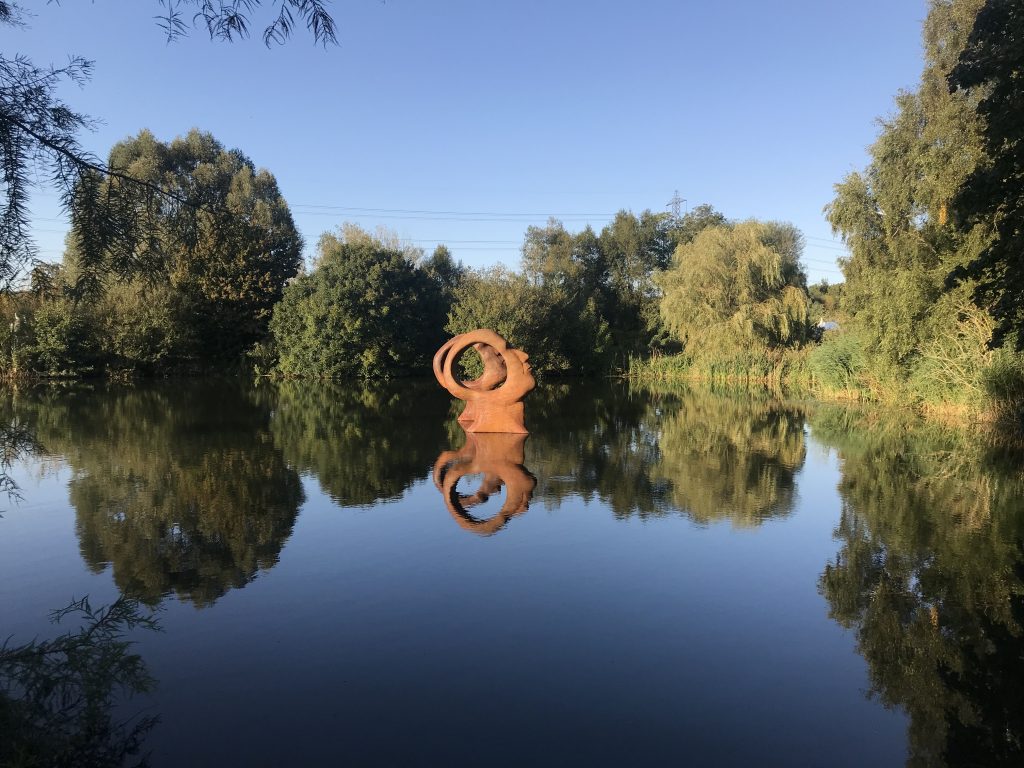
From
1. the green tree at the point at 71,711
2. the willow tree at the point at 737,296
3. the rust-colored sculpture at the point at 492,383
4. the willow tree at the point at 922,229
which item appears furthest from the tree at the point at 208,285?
the willow tree at the point at 737,296

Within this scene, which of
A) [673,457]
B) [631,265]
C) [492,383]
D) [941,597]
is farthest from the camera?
[631,265]

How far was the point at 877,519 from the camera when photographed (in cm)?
840

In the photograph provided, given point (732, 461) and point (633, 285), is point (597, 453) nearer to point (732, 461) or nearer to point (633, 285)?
point (732, 461)

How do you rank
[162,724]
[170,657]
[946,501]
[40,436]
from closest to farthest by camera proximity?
1. [162,724]
2. [170,657]
3. [946,501]
4. [40,436]

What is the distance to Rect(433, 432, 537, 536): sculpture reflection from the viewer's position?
27.3 ft

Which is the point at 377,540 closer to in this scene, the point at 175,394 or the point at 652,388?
the point at 175,394

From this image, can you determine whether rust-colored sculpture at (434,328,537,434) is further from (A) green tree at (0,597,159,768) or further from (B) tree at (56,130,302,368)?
(A) green tree at (0,597,159,768)

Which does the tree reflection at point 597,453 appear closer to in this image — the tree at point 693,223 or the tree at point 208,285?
the tree at point 208,285

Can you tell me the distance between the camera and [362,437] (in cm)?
1471

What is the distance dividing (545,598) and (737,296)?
28584 mm

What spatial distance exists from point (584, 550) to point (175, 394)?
2151cm

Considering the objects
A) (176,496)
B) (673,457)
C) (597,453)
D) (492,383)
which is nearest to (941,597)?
(673,457)

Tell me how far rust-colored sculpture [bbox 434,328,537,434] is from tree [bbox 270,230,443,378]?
1793cm

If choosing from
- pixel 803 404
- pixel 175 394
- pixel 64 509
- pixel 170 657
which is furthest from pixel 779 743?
pixel 175 394
